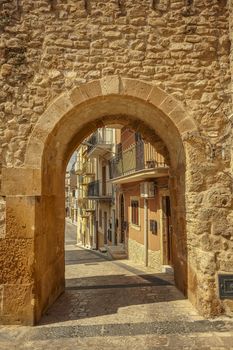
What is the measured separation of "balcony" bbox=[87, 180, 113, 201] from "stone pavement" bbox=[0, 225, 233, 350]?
11341 millimetres

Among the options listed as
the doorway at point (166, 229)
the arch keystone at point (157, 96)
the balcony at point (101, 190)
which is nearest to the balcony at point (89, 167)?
the balcony at point (101, 190)

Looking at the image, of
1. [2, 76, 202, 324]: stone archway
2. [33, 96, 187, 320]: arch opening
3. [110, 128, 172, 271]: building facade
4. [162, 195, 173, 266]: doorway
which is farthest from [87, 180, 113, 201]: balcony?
[2, 76, 202, 324]: stone archway

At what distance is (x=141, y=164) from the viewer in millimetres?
9703

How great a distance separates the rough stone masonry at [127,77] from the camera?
175 inches

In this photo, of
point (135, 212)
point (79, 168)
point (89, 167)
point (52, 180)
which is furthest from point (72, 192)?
point (52, 180)

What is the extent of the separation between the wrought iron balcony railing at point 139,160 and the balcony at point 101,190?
423cm

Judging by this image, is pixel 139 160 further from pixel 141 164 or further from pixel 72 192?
pixel 72 192

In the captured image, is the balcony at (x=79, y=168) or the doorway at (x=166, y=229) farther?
the balcony at (x=79, y=168)

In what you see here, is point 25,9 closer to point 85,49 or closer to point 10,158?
point 85,49

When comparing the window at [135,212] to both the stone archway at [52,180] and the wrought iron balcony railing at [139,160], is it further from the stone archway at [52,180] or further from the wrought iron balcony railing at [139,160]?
the stone archway at [52,180]

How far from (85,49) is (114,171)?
9.13 m

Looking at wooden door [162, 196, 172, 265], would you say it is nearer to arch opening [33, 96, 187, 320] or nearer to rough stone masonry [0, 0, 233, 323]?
arch opening [33, 96, 187, 320]

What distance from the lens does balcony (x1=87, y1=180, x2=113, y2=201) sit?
56.4 ft

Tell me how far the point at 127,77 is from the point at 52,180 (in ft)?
6.93
